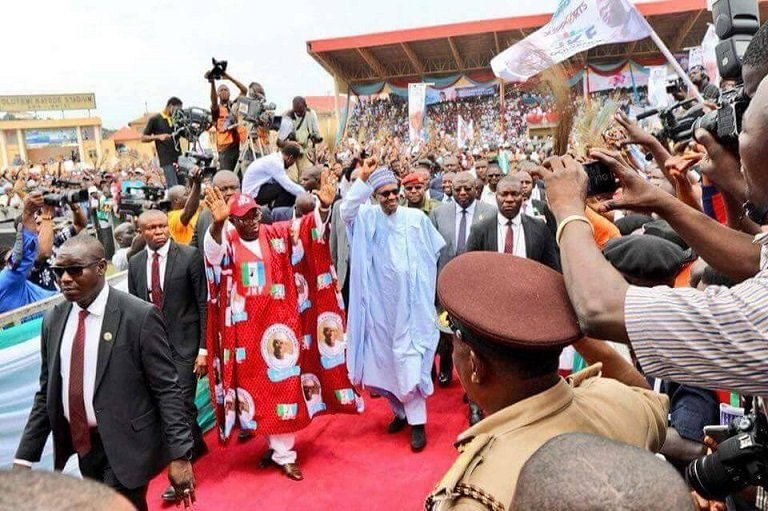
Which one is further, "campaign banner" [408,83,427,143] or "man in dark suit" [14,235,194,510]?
"campaign banner" [408,83,427,143]

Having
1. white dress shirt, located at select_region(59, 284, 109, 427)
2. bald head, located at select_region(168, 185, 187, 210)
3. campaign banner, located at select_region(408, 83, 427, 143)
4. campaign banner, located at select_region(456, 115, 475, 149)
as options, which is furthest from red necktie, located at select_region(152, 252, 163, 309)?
campaign banner, located at select_region(456, 115, 475, 149)

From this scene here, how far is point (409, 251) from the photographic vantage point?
4.31 m

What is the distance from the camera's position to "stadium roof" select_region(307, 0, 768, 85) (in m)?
21.0

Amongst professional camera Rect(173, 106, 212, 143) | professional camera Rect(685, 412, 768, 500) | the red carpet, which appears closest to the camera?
professional camera Rect(685, 412, 768, 500)

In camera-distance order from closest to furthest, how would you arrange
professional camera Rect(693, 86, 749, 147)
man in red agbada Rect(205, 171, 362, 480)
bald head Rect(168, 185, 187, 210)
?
professional camera Rect(693, 86, 749, 147) → man in red agbada Rect(205, 171, 362, 480) → bald head Rect(168, 185, 187, 210)

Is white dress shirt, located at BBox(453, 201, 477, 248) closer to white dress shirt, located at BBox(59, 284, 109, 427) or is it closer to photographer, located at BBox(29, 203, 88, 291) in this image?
photographer, located at BBox(29, 203, 88, 291)

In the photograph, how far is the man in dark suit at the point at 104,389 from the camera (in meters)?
2.57

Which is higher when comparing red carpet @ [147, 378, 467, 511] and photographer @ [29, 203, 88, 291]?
photographer @ [29, 203, 88, 291]

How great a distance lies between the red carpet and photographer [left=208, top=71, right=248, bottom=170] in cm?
386

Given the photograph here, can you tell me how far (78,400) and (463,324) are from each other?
6.81ft

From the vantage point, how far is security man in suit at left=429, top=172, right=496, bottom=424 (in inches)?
200

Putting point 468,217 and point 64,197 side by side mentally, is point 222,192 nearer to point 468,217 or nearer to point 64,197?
point 64,197

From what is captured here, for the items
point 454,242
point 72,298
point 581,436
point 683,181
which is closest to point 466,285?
point 581,436

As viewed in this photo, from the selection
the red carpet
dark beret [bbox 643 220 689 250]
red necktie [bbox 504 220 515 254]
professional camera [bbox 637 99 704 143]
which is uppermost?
professional camera [bbox 637 99 704 143]
